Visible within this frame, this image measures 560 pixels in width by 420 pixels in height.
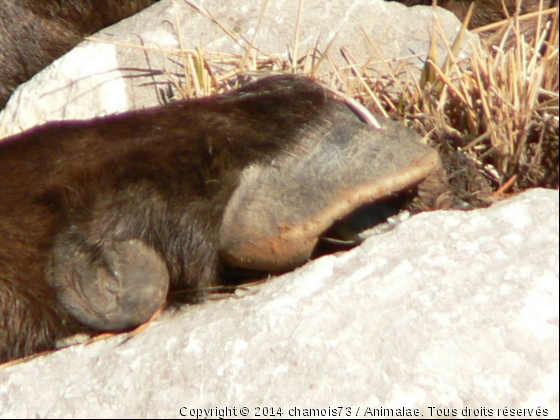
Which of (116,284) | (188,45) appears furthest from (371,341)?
(188,45)

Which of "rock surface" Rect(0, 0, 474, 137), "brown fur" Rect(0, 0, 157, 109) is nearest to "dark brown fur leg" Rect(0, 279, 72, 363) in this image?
"rock surface" Rect(0, 0, 474, 137)

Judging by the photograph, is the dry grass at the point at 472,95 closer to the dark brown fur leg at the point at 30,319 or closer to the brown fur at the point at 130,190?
the brown fur at the point at 130,190

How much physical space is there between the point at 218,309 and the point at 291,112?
493 mm

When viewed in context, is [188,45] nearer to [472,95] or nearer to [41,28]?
[41,28]

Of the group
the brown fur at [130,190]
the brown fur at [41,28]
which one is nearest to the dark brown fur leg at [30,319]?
the brown fur at [130,190]

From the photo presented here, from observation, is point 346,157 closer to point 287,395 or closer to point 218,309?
point 218,309

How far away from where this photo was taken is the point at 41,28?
8.18 feet

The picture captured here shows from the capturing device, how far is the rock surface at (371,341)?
137 centimetres

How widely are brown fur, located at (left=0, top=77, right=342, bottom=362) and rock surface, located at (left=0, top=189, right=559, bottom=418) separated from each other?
13cm

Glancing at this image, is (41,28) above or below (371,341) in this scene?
above

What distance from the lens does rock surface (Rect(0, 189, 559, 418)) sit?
1371 millimetres

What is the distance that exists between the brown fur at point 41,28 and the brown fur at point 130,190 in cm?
82

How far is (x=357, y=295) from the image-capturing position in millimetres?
1509

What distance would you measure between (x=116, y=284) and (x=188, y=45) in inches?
42.8
